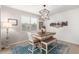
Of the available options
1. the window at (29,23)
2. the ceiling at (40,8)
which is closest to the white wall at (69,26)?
the ceiling at (40,8)

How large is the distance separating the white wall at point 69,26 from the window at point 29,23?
0.25 m

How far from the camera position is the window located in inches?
81.6

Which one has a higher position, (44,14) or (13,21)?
(44,14)

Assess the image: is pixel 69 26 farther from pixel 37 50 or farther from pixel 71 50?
pixel 37 50

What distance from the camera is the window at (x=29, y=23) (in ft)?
6.80

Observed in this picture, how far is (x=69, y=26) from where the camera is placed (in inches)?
81.9

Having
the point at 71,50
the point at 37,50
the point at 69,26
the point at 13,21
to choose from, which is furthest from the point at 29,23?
the point at 71,50

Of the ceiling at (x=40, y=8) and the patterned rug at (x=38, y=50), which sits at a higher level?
the ceiling at (x=40, y=8)

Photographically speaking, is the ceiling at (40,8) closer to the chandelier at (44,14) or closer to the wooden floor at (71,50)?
the chandelier at (44,14)

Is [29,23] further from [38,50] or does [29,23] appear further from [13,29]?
[38,50]

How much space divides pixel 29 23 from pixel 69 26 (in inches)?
32.5

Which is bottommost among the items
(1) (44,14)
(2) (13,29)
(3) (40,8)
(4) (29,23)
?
(2) (13,29)

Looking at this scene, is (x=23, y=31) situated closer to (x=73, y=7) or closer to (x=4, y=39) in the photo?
(x=4, y=39)

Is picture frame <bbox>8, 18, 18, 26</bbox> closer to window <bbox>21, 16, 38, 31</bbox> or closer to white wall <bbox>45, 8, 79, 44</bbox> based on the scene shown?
window <bbox>21, 16, 38, 31</bbox>
